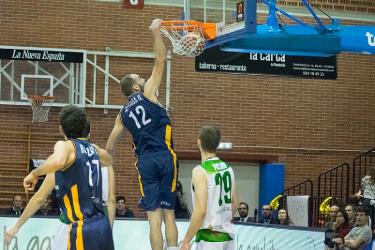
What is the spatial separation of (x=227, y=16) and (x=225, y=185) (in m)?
5.67

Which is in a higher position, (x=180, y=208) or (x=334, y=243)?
(x=334, y=243)

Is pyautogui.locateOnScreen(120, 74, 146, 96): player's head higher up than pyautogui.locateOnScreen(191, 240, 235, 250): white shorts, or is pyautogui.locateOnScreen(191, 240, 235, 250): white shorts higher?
pyautogui.locateOnScreen(120, 74, 146, 96): player's head

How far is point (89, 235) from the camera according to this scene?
6.84 metres

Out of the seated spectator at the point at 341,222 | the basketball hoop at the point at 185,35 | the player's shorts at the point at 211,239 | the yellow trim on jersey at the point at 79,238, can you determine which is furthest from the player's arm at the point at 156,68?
the seated spectator at the point at 341,222

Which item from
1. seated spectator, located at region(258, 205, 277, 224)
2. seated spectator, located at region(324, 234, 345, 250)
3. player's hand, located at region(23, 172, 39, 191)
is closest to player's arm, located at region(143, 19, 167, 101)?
player's hand, located at region(23, 172, 39, 191)

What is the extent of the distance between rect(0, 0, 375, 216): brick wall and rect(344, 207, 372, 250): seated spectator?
9154 mm

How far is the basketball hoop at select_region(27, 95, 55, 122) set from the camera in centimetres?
2047

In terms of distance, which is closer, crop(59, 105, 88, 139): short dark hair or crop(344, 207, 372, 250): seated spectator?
crop(59, 105, 88, 139): short dark hair

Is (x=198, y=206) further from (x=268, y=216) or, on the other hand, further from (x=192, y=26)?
(x=268, y=216)

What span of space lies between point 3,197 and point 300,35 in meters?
9.88

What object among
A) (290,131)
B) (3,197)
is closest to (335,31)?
(290,131)

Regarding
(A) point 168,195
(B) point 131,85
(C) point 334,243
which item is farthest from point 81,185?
(C) point 334,243

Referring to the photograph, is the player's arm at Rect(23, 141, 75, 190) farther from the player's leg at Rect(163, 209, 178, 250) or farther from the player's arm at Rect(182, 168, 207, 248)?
the player's leg at Rect(163, 209, 178, 250)

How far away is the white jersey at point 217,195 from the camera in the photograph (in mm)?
7891
